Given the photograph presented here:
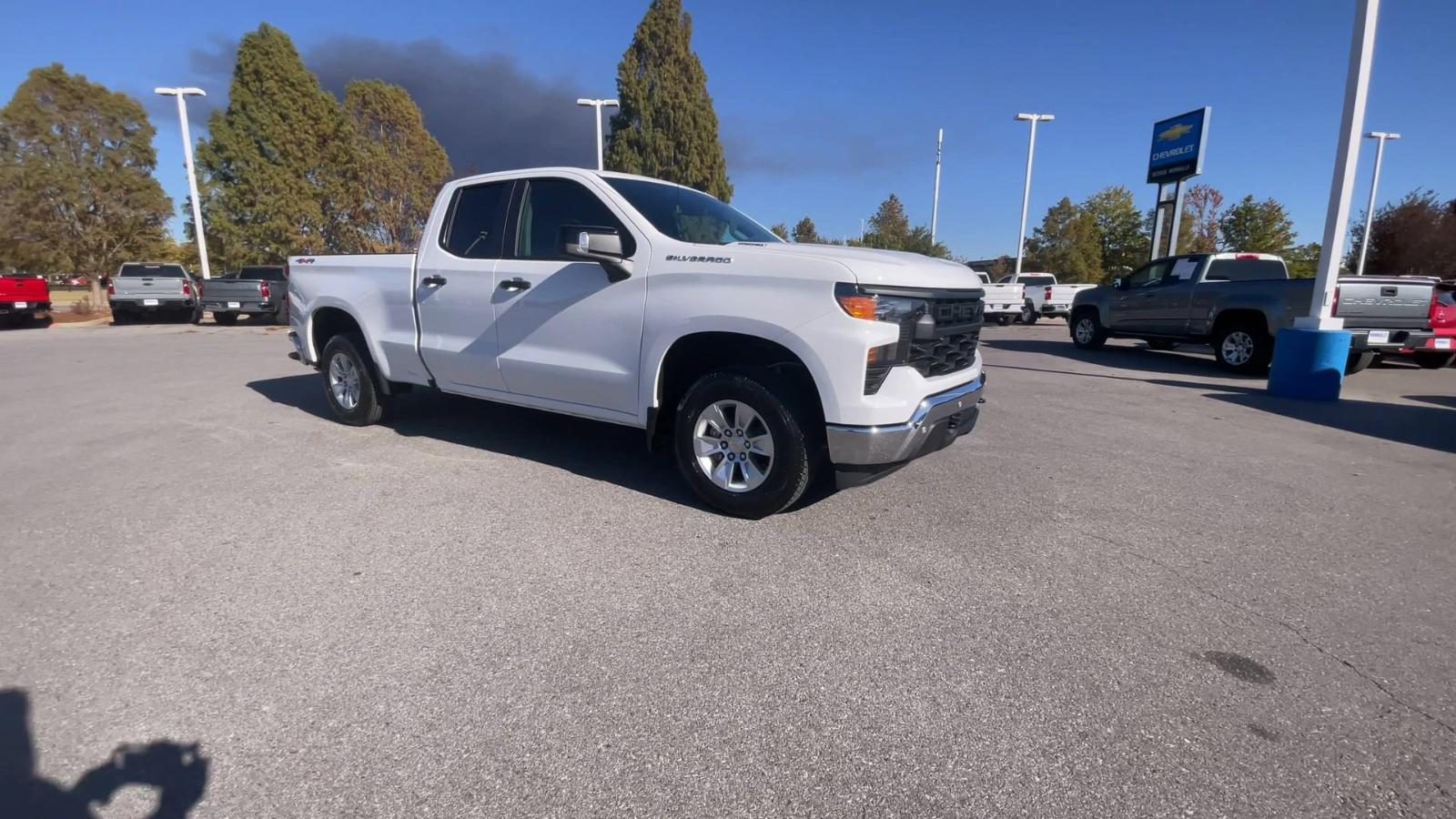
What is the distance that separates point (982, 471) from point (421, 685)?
3885 mm

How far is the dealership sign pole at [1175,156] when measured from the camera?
19.5m

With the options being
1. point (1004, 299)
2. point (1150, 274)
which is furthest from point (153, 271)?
point (1004, 299)

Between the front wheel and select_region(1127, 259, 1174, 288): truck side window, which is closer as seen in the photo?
select_region(1127, 259, 1174, 288): truck side window

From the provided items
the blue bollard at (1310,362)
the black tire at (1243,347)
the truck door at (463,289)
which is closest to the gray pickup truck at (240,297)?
the truck door at (463,289)

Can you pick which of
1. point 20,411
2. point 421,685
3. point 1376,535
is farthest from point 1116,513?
point 20,411

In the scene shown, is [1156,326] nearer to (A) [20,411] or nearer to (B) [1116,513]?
(B) [1116,513]

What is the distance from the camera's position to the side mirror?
3862 mm

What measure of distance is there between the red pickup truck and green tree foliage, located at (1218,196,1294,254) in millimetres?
49157

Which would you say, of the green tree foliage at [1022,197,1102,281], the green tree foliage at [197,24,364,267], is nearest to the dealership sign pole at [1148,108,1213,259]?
the green tree foliage at [1022,197,1102,281]

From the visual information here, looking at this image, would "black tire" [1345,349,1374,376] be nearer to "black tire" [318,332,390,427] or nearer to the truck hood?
the truck hood

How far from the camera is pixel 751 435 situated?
390 cm

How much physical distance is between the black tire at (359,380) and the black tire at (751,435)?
127 inches

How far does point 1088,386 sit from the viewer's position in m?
9.34

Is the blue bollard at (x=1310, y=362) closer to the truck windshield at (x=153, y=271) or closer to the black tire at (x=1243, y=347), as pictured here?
the black tire at (x=1243, y=347)
